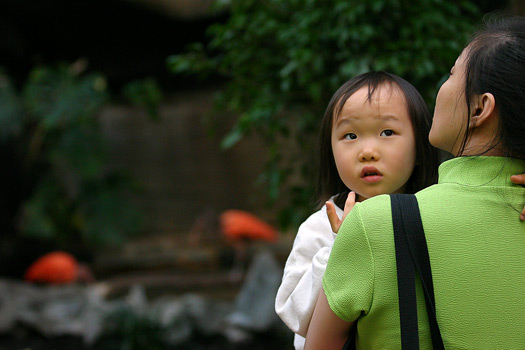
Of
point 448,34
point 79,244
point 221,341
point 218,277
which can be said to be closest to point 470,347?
point 448,34

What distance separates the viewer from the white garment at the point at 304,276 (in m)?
1.10

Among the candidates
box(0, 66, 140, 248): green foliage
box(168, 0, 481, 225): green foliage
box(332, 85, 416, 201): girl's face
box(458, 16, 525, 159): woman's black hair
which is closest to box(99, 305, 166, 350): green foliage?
box(168, 0, 481, 225): green foliage

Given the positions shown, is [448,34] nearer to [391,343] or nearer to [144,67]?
[391,343]

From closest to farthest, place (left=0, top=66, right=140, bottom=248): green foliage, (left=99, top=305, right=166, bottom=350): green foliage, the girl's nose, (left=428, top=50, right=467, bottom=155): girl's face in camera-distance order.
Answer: (left=428, top=50, right=467, bottom=155): girl's face → the girl's nose → (left=99, top=305, right=166, bottom=350): green foliage → (left=0, top=66, right=140, bottom=248): green foliage

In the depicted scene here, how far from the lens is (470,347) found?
0.93 metres

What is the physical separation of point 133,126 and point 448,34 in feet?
19.3

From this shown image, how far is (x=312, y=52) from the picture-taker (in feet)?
8.11

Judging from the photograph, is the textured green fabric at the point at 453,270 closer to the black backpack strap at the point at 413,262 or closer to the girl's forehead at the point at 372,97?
the black backpack strap at the point at 413,262

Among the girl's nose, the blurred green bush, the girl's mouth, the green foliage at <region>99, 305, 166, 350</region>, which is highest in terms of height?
the girl's nose

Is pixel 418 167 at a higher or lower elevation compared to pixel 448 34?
lower

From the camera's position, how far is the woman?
0.94m

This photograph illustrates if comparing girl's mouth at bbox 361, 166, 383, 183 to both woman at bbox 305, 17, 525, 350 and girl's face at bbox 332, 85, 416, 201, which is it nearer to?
girl's face at bbox 332, 85, 416, 201

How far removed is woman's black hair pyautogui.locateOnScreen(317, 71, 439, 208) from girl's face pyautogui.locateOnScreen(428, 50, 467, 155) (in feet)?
0.51

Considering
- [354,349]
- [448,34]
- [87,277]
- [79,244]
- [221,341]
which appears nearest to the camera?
[354,349]
